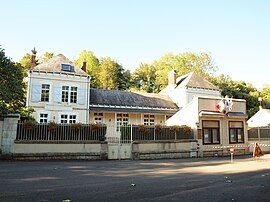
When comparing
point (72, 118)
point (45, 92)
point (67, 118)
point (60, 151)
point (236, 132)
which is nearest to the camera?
point (60, 151)

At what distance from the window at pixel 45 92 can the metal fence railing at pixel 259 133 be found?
2164cm

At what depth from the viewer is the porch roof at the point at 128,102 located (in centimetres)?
3284

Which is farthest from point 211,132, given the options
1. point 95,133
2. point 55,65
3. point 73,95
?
point 55,65

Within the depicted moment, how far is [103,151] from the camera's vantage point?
63.0ft

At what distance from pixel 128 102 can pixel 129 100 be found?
22.5 inches

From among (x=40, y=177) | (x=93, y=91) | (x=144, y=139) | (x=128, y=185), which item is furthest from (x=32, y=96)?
(x=128, y=185)

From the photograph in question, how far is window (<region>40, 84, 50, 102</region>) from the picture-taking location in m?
30.3

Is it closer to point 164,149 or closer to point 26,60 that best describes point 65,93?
point 164,149

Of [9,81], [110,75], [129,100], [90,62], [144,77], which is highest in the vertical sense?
[90,62]

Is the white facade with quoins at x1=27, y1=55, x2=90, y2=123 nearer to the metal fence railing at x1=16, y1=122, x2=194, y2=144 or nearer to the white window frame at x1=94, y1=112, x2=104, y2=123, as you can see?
the white window frame at x1=94, y1=112, x2=104, y2=123

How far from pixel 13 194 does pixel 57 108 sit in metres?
24.1

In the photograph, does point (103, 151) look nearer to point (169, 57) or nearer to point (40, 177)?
point (40, 177)

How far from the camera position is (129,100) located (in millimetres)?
35406

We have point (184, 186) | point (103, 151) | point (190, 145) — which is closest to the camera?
point (184, 186)
